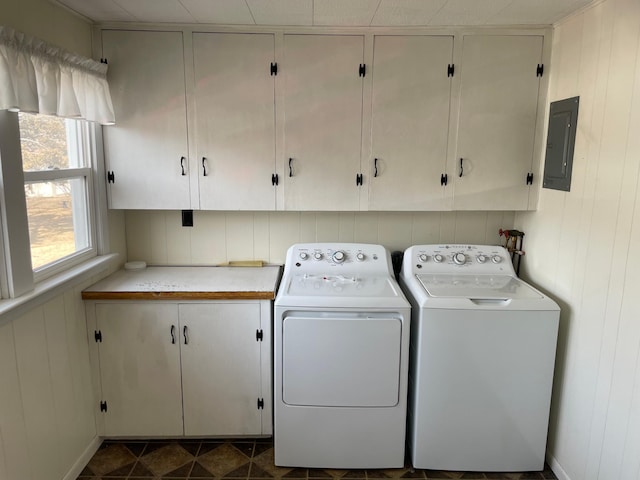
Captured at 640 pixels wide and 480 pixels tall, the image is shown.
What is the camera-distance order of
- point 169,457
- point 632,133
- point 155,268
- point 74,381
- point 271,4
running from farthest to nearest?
point 155,268 → point 169,457 → point 74,381 → point 271,4 → point 632,133

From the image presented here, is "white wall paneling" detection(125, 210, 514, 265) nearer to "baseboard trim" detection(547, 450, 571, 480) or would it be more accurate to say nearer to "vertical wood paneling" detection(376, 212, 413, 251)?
"vertical wood paneling" detection(376, 212, 413, 251)

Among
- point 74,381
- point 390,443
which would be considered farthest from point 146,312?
point 390,443

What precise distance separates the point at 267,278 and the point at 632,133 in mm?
1837

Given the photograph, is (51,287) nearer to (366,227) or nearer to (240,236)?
(240,236)

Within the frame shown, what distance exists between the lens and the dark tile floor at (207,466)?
231cm

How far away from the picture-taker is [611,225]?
1917 millimetres

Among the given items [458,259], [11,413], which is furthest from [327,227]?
[11,413]

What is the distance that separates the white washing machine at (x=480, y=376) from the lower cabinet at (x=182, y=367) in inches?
31.7

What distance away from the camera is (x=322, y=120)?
2506 mm

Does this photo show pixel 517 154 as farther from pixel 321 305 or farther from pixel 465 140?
pixel 321 305

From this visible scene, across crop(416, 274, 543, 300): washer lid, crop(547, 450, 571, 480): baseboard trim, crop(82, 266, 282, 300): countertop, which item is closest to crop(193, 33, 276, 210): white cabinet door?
crop(82, 266, 282, 300): countertop

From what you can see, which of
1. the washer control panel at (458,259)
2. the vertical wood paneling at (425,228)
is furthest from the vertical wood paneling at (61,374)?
the vertical wood paneling at (425,228)

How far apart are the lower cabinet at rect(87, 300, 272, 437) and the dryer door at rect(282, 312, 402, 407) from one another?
0.84 feet

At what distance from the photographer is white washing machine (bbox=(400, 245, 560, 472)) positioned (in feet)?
7.09
